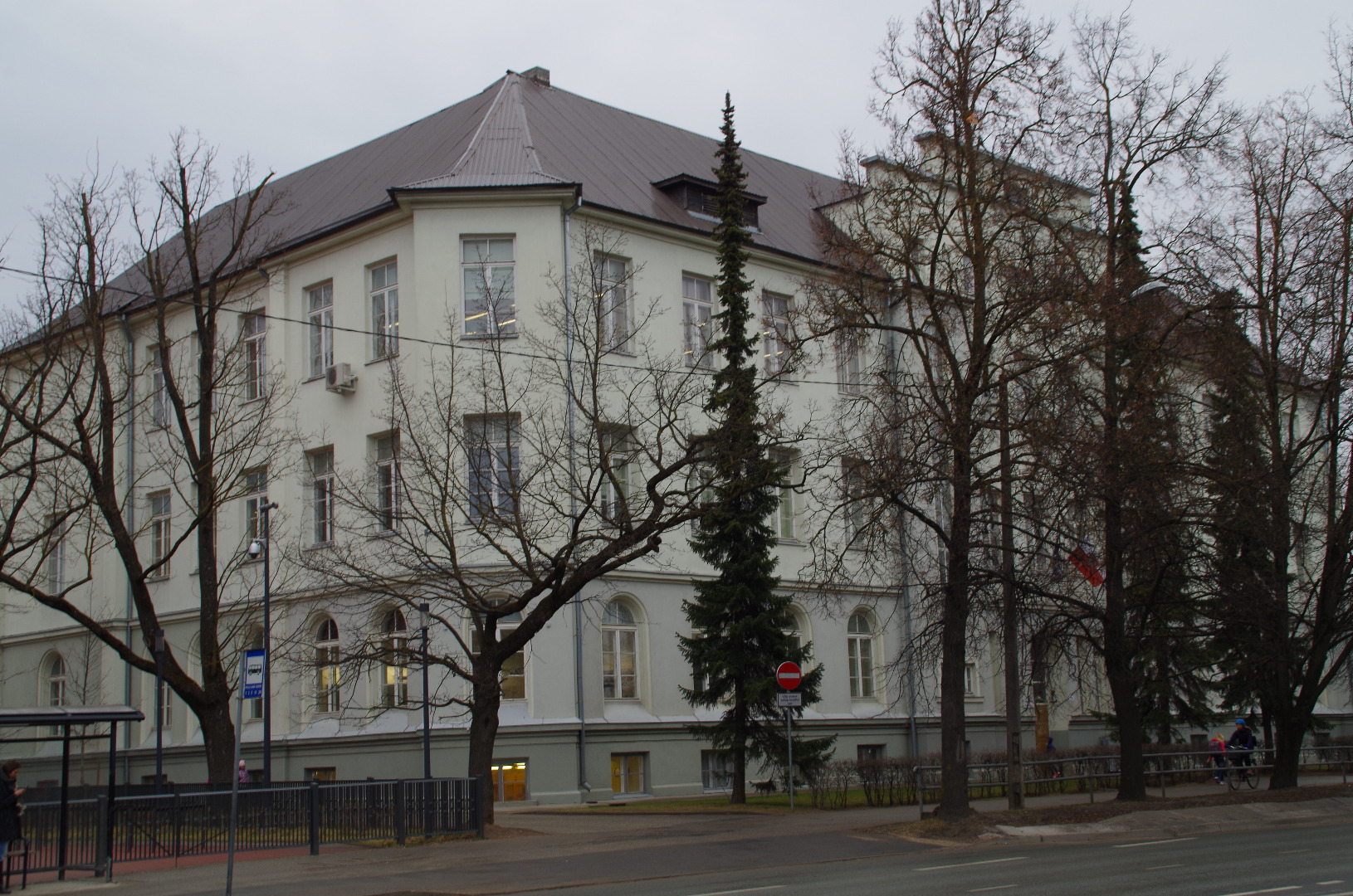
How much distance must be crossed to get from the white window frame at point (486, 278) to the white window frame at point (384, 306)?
2.09 m

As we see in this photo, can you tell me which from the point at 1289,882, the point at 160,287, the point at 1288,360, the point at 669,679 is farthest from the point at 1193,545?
the point at 160,287

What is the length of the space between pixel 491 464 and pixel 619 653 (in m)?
12.0

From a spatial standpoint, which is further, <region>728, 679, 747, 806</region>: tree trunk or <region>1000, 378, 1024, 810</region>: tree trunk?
<region>728, 679, 747, 806</region>: tree trunk

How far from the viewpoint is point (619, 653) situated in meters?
33.3

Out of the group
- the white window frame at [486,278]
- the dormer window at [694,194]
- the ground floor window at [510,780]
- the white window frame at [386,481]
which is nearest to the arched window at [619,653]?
the ground floor window at [510,780]

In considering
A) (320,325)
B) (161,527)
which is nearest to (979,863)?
(320,325)

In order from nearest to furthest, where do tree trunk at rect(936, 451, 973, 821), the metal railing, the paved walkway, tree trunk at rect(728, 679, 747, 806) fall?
the paved walkway < tree trunk at rect(936, 451, 973, 821) < the metal railing < tree trunk at rect(728, 679, 747, 806)

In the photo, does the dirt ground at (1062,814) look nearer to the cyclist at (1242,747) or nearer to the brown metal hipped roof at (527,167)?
the cyclist at (1242,747)

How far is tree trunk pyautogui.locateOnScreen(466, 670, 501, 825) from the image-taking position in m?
22.7

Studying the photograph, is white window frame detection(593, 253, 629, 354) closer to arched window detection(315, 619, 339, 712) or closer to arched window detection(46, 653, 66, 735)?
arched window detection(315, 619, 339, 712)

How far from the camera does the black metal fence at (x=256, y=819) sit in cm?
1731

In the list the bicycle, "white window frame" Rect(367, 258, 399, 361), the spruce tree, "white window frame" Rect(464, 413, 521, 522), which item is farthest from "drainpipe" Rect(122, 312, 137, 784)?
the bicycle

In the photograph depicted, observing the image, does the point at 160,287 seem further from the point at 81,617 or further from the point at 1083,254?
the point at 1083,254

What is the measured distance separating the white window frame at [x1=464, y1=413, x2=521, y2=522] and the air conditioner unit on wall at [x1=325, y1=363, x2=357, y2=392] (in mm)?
4118
